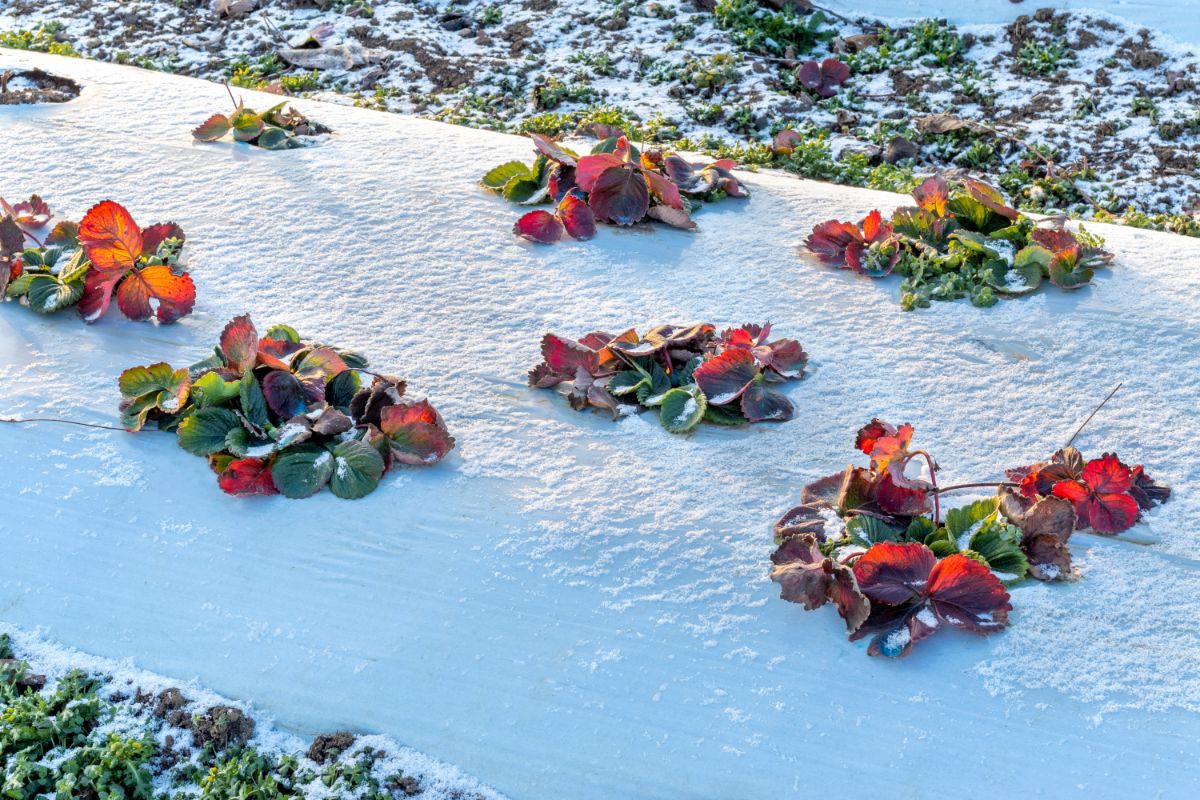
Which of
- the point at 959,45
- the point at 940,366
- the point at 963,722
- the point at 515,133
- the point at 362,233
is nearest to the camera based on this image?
the point at 963,722

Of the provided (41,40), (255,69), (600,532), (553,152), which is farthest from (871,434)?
(41,40)

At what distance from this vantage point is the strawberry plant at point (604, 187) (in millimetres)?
3381

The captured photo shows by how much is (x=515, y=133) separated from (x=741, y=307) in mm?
1639

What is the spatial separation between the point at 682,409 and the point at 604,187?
1023mm

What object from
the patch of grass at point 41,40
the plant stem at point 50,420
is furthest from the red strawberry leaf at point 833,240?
the patch of grass at point 41,40

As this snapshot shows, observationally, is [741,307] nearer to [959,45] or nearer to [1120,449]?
[1120,449]

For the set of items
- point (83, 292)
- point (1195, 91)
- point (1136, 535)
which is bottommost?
point (83, 292)

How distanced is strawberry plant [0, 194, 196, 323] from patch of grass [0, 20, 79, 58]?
2.29m

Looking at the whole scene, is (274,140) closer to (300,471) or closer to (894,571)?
(300,471)

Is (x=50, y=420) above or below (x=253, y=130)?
below

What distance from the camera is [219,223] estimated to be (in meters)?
3.36

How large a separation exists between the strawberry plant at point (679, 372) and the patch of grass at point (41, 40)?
134 inches

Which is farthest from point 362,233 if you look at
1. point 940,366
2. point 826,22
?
point 826,22

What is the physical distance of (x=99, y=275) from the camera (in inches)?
118
